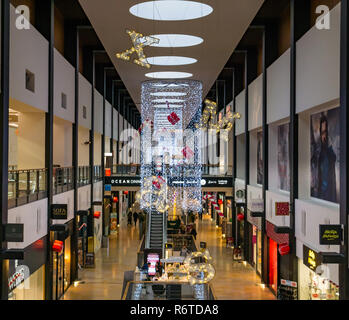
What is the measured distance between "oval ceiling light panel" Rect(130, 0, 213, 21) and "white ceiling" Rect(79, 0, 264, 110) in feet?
0.58

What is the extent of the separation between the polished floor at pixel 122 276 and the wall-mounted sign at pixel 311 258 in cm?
354

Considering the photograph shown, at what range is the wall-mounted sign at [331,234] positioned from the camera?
7.39 meters

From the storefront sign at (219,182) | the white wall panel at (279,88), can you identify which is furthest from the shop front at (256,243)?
the white wall panel at (279,88)

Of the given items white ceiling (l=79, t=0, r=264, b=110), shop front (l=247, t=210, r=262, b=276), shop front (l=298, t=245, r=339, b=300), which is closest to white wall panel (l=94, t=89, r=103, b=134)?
white ceiling (l=79, t=0, r=264, b=110)

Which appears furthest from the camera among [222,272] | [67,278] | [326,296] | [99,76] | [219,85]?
[219,85]

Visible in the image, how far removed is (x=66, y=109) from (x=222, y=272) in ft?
27.7

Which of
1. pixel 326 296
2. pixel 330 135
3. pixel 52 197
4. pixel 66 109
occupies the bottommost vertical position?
pixel 326 296

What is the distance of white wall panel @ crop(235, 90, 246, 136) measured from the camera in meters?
19.2

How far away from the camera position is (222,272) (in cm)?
1672

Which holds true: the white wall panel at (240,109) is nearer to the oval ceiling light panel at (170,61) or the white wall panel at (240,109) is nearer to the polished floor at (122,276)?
the oval ceiling light panel at (170,61)

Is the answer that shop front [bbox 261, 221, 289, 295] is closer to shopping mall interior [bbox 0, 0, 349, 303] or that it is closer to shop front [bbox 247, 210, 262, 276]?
shopping mall interior [bbox 0, 0, 349, 303]
